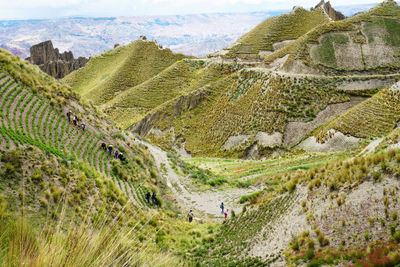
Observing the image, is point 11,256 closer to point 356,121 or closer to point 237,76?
point 356,121

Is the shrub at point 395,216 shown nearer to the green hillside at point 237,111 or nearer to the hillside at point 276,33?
the green hillside at point 237,111

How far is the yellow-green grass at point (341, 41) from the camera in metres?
58.7

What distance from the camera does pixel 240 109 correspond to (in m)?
55.2

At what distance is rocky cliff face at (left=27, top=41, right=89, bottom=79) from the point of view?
11944 centimetres

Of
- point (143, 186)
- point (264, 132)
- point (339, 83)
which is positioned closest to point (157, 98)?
point (264, 132)

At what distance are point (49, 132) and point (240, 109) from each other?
3960 centimetres

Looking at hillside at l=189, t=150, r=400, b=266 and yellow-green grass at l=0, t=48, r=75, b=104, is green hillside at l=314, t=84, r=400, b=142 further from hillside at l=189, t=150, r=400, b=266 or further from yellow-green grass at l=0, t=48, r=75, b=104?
yellow-green grass at l=0, t=48, r=75, b=104

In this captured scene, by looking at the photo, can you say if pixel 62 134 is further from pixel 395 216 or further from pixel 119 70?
pixel 119 70

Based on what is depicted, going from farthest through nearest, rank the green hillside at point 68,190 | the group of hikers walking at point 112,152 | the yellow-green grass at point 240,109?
the yellow-green grass at point 240,109
the group of hikers walking at point 112,152
the green hillside at point 68,190

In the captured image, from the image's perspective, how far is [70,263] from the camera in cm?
375

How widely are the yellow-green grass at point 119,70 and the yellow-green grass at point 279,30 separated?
2565 centimetres

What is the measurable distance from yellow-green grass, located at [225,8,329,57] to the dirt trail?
6904 cm

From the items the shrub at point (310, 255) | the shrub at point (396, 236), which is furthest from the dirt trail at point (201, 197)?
the shrub at point (396, 236)

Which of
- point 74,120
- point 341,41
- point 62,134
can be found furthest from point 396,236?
point 341,41
